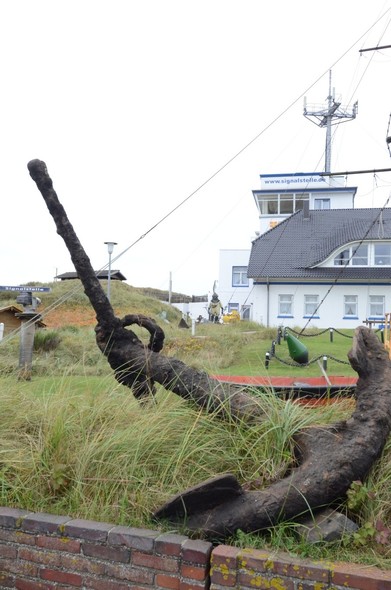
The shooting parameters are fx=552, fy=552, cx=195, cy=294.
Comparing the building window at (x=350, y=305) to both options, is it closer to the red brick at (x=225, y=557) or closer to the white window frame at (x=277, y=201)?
the white window frame at (x=277, y=201)

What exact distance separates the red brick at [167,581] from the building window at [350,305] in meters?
30.0

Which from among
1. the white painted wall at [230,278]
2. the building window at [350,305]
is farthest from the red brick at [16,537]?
Result: the white painted wall at [230,278]

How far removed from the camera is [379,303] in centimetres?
3103

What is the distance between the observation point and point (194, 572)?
245 cm

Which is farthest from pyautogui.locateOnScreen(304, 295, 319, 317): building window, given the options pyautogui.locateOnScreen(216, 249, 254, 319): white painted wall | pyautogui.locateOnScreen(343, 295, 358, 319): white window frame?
pyautogui.locateOnScreen(216, 249, 254, 319): white painted wall

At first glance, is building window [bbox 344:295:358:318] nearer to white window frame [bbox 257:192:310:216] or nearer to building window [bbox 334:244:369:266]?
building window [bbox 334:244:369:266]

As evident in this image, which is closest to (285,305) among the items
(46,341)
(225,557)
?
(46,341)

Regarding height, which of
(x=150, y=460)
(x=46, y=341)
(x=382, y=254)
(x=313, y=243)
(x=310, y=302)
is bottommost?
(x=150, y=460)

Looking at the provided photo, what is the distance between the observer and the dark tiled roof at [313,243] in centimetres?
3139

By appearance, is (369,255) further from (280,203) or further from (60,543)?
(60,543)

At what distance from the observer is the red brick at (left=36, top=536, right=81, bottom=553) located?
104 inches

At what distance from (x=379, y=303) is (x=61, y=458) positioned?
30.1 meters

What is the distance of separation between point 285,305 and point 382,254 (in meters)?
6.24

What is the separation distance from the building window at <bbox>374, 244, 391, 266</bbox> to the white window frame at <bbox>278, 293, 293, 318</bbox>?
5315 millimetres
